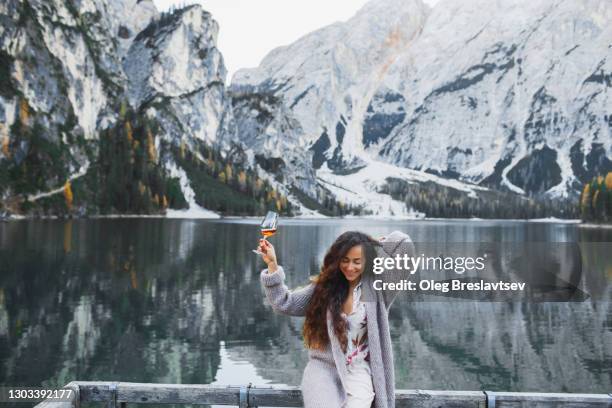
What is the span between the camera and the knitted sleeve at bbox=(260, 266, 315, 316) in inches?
297

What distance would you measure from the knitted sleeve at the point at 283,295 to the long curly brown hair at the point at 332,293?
0.19 metres

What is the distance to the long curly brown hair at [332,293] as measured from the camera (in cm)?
721

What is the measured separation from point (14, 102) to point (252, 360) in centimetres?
18432

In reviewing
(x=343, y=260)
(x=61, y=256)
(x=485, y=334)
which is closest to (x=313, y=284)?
(x=343, y=260)

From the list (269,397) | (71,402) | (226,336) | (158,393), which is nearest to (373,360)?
(269,397)

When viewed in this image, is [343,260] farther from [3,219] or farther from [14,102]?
[14,102]

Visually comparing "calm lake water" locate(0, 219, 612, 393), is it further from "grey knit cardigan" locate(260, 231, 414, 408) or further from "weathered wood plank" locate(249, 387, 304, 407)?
"grey knit cardigan" locate(260, 231, 414, 408)

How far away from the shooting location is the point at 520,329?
104 ft

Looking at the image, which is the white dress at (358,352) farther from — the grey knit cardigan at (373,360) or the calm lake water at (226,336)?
the calm lake water at (226,336)

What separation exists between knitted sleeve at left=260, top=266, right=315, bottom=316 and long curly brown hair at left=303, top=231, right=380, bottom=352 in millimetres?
188

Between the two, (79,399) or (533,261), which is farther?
(533,261)

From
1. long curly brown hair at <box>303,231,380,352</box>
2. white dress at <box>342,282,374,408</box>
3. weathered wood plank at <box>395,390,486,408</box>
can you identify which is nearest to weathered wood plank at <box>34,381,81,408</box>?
long curly brown hair at <box>303,231,380,352</box>

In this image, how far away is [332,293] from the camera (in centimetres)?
733

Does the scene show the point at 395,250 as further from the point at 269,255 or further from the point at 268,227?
the point at 268,227
